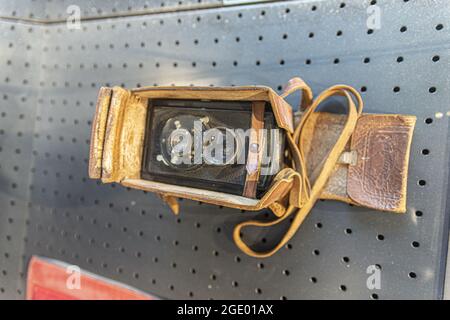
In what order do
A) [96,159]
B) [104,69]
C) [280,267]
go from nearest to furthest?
[96,159], [280,267], [104,69]

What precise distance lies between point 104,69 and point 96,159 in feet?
1.02

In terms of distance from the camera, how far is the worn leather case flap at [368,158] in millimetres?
516

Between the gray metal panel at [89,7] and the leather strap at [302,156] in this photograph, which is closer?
the leather strap at [302,156]

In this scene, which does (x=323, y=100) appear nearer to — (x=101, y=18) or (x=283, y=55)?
(x=283, y=55)

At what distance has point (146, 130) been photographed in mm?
544

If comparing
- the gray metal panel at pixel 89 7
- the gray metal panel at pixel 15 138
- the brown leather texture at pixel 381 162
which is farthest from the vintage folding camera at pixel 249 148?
the gray metal panel at pixel 15 138

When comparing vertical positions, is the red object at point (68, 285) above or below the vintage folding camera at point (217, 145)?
below

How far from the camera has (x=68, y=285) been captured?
0.73 m

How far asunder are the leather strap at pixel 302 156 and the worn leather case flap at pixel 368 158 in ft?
0.05

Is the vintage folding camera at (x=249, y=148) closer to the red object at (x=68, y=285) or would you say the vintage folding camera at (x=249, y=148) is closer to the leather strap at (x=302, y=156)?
the leather strap at (x=302, y=156)

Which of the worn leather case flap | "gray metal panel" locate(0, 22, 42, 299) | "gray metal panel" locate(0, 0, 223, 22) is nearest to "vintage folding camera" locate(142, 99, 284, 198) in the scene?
the worn leather case flap

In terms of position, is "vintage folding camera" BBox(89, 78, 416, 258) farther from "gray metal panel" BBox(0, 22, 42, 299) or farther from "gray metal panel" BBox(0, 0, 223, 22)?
"gray metal panel" BBox(0, 22, 42, 299)

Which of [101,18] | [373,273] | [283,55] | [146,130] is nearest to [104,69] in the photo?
[101,18]
